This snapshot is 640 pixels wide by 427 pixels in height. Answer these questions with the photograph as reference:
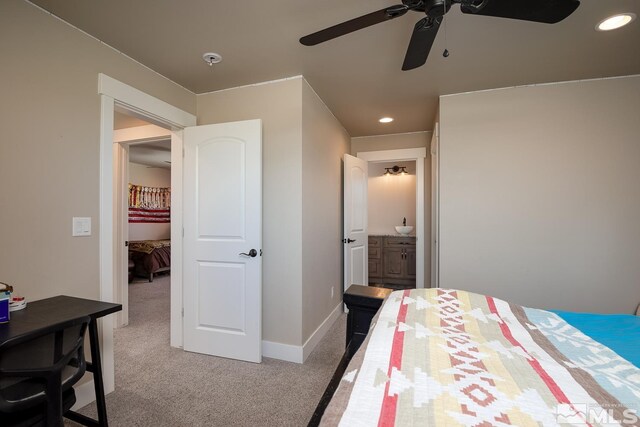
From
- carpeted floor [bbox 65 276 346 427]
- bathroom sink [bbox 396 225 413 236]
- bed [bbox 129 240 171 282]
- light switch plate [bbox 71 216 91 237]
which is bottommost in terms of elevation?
carpeted floor [bbox 65 276 346 427]

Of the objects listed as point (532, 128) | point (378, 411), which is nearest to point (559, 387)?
point (378, 411)

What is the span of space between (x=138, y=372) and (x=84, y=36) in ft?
7.91

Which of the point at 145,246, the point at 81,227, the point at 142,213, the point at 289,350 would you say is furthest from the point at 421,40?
the point at 142,213

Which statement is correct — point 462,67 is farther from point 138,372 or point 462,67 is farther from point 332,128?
point 138,372

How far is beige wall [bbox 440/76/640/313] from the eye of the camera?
2.48 metres

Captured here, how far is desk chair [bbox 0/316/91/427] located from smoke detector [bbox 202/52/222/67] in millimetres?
1851

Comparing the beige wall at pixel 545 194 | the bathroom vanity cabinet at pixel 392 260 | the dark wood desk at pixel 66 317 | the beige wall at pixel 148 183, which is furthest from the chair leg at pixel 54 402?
the beige wall at pixel 148 183

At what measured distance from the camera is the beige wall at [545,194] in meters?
2.48

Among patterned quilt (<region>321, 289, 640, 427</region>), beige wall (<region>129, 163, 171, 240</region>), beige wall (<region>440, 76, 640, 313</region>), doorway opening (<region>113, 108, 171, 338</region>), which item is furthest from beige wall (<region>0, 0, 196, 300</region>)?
beige wall (<region>129, 163, 171, 240</region>)

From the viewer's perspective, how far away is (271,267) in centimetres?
261

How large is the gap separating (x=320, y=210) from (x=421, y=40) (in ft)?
6.03

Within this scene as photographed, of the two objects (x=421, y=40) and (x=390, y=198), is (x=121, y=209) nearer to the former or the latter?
(x=421, y=40)

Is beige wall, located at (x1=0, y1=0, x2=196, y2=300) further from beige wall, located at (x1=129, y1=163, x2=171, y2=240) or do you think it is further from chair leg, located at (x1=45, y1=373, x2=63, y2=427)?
beige wall, located at (x1=129, y1=163, x2=171, y2=240)

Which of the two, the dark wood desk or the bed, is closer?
the dark wood desk
